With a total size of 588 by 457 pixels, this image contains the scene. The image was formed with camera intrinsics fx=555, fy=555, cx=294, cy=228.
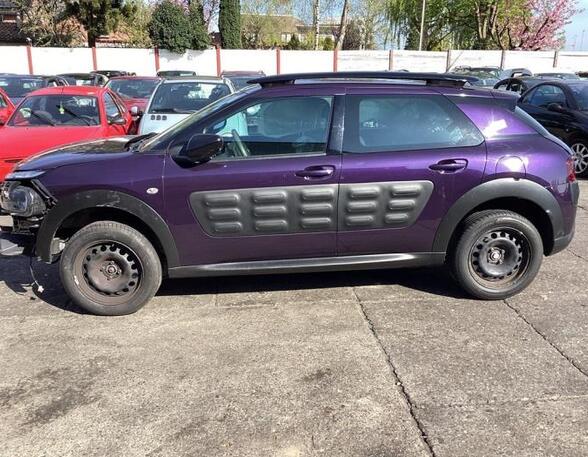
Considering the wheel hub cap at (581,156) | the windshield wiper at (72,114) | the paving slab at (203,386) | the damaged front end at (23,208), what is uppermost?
the windshield wiper at (72,114)

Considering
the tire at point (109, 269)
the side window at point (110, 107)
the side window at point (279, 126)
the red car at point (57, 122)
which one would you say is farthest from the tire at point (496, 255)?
the side window at point (110, 107)

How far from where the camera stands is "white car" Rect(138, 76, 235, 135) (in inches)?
342

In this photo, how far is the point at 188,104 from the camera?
914cm

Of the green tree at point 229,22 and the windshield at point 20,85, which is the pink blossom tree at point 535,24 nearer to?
the green tree at point 229,22

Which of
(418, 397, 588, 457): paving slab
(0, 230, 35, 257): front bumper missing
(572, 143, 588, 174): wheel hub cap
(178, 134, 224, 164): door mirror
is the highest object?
(178, 134, 224, 164): door mirror

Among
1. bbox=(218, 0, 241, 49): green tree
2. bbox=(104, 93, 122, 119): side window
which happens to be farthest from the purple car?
bbox=(218, 0, 241, 49): green tree

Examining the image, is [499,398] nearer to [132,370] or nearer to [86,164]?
[132,370]

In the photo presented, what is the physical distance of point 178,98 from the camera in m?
9.20

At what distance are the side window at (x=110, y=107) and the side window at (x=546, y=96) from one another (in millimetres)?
7517

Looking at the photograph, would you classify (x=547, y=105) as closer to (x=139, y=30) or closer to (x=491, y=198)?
(x=491, y=198)

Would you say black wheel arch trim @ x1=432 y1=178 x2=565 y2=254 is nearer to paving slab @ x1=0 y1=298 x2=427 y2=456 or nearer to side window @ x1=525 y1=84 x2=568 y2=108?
paving slab @ x1=0 y1=298 x2=427 y2=456

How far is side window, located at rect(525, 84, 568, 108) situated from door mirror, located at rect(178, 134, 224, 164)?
7925 mm

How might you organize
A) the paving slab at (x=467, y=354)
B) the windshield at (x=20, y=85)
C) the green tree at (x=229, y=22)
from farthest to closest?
the green tree at (x=229, y=22) < the windshield at (x=20, y=85) < the paving slab at (x=467, y=354)

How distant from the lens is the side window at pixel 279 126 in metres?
4.18
